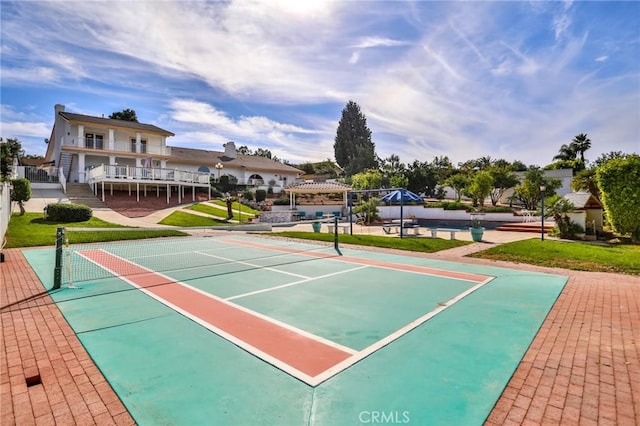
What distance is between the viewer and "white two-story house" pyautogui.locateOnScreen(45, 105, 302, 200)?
30141mm

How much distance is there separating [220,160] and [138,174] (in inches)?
690

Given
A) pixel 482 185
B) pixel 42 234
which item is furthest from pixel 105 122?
pixel 482 185

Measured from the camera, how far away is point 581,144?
58.2m

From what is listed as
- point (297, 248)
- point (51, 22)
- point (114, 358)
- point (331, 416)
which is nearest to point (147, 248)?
point (297, 248)

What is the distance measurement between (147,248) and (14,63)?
9.10 metres

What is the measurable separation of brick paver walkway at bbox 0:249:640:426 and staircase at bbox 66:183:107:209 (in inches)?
938

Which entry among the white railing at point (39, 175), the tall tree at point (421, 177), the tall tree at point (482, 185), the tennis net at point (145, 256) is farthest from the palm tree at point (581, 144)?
the white railing at point (39, 175)

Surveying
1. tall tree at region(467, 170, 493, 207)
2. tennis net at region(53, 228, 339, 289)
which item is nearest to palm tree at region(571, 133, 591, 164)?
tall tree at region(467, 170, 493, 207)

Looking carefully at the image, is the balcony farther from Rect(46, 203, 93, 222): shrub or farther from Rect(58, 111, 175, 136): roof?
Rect(46, 203, 93, 222): shrub

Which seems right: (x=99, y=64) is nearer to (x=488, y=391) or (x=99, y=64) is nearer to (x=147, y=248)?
(x=147, y=248)

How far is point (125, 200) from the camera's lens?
29.6 m

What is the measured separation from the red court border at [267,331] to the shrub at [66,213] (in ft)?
47.4

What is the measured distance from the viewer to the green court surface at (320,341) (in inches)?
131

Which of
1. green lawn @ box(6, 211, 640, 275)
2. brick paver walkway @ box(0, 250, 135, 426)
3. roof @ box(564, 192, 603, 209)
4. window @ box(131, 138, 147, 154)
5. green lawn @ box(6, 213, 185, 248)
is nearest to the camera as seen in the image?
brick paver walkway @ box(0, 250, 135, 426)
